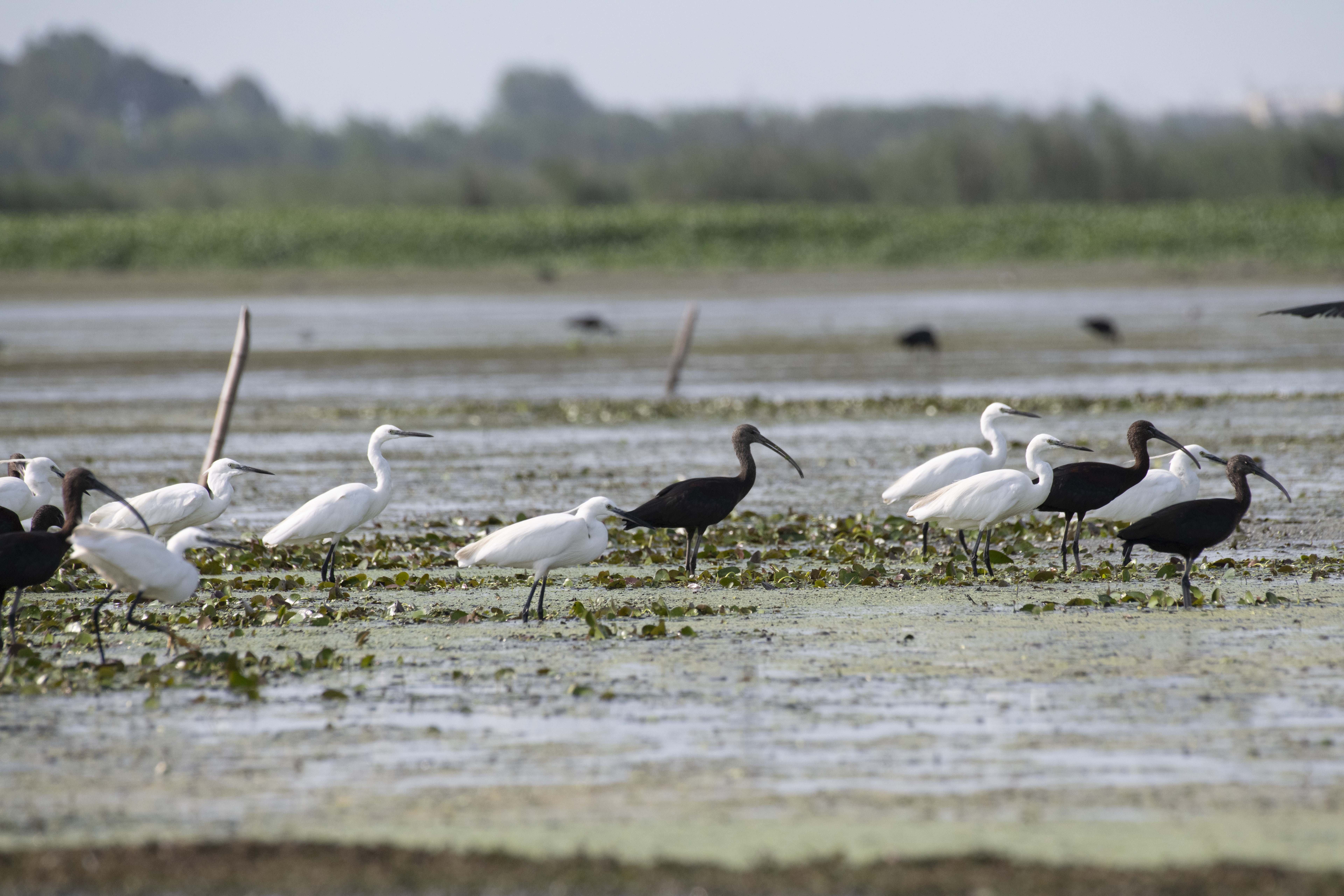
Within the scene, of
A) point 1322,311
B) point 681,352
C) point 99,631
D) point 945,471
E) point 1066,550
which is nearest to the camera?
point 99,631

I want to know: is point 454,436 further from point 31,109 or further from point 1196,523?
point 31,109

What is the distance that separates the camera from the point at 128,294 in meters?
46.5

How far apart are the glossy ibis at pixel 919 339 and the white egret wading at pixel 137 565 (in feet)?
68.1

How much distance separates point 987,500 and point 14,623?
572 centimetres

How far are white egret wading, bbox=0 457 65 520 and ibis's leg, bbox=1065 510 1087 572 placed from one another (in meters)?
6.67

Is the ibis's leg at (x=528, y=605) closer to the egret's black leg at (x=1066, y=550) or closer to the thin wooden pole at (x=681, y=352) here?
the egret's black leg at (x=1066, y=550)

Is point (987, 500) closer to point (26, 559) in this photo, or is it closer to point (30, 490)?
point (26, 559)

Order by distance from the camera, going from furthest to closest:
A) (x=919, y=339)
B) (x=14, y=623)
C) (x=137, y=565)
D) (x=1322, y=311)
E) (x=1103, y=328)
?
(x=1103, y=328) < (x=919, y=339) < (x=1322, y=311) < (x=14, y=623) < (x=137, y=565)

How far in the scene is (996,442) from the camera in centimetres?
1153

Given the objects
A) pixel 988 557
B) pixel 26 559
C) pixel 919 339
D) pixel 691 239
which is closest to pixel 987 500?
pixel 988 557

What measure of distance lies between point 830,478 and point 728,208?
1681 inches

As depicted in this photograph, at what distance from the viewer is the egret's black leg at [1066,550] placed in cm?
1032

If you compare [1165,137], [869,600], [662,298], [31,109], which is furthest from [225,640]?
[31,109]

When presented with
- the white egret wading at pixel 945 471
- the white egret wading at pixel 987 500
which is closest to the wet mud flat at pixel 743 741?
the white egret wading at pixel 987 500
